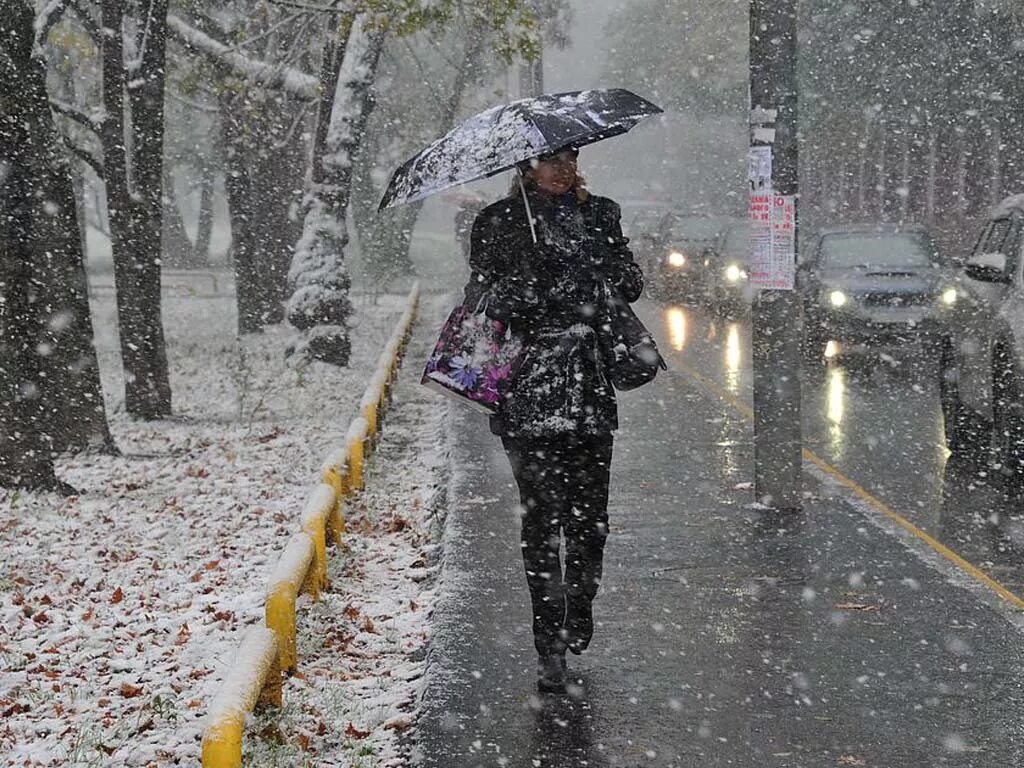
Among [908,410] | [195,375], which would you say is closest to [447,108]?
[195,375]

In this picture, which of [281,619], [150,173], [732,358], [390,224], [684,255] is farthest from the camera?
[390,224]

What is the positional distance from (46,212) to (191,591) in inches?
165

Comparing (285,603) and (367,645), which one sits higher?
(285,603)

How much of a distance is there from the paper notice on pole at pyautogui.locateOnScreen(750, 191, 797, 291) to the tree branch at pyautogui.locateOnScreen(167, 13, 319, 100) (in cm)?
1034

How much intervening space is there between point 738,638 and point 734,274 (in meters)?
16.1

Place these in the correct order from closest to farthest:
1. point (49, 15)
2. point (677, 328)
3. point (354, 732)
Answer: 1. point (354, 732)
2. point (49, 15)
3. point (677, 328)

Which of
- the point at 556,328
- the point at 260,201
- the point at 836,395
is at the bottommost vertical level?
the point at 836,395

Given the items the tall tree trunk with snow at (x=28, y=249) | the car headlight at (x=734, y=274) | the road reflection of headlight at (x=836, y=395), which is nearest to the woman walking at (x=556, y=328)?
the tall tree trunk with snow at (x=28, y=249)

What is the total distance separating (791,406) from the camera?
27.8ft

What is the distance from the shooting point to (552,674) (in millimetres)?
5637

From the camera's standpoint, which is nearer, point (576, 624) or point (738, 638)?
point (576, 624)

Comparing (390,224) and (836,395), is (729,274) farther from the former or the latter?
(390,224)

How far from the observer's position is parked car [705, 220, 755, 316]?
21.6m

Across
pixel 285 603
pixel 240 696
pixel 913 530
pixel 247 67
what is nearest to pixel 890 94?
pixel 247 67
